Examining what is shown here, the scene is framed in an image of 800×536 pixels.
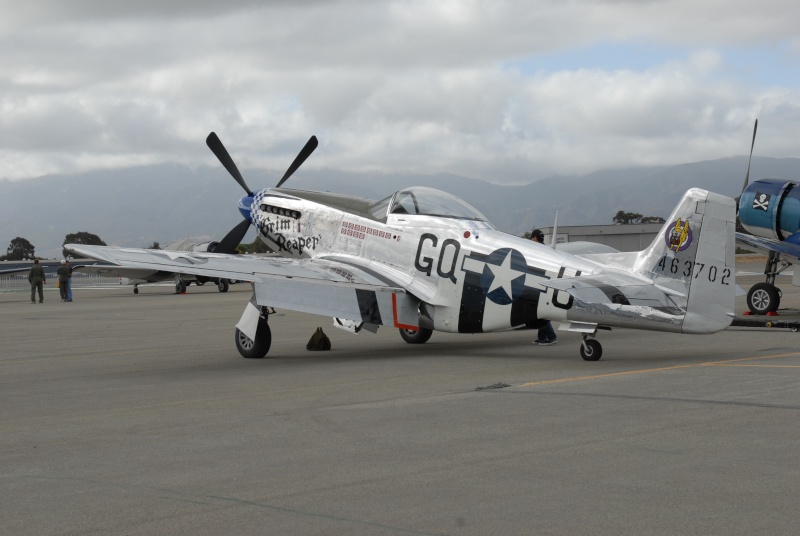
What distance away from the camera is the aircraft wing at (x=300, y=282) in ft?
40.8

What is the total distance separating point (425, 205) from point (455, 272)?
1328mm

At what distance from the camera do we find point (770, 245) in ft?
65.9

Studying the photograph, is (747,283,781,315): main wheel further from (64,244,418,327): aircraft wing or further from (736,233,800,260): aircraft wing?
(64,244,418,327): aircraft wing

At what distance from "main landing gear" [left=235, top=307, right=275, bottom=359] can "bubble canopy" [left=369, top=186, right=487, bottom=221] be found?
2.45 meters

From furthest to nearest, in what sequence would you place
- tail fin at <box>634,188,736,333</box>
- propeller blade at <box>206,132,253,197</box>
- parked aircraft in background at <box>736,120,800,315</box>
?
parked aircraft in background at <box>736,120,800,315</box>
propeller blade at <box>206,132,253,197</box>
tail fin at <box>634,188,736,333</box>

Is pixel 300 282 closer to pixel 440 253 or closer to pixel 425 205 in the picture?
pixel 440 253

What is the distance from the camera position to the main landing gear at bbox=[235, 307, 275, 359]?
13.3 meters

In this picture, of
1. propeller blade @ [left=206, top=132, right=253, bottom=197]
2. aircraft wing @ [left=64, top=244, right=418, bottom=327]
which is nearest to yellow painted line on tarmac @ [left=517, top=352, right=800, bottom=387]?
aircraft wing @ [left=64, top=244, right=418, bottom=327]

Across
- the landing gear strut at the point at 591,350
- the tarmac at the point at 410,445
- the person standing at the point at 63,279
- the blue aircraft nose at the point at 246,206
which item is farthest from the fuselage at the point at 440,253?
the person standing at the point at 63,279

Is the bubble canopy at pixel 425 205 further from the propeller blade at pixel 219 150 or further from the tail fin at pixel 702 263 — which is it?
the propeller blade at pixel 219 150

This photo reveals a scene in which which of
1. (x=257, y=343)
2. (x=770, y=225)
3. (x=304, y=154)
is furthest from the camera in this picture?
(x=770, y=225)

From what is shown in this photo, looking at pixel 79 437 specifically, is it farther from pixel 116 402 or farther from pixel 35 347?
pixel 35 347

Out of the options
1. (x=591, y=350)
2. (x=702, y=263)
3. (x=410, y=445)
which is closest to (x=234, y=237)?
(x=591, y=350)

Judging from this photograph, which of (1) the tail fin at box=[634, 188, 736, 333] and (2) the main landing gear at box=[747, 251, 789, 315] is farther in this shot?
(2) the main landing gear at box=[747, 251, 789, 315]
